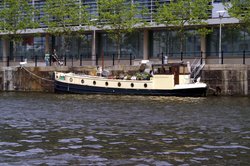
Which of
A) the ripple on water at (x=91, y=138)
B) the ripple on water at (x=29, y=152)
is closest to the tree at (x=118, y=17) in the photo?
the ripple on water at (x=91, y=138)

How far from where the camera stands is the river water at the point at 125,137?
12.9 meters

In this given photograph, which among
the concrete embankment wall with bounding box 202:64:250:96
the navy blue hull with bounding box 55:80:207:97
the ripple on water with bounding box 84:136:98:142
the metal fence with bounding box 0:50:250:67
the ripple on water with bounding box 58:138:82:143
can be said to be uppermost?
the metal fence with bounding box 0:50:250:67

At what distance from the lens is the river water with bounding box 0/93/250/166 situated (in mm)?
12945

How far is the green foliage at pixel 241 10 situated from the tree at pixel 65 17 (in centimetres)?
1486

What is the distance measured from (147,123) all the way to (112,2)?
30759mm

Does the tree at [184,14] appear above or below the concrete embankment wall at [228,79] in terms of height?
above

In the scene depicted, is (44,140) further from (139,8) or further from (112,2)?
(139,8)

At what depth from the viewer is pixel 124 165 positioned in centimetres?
1216

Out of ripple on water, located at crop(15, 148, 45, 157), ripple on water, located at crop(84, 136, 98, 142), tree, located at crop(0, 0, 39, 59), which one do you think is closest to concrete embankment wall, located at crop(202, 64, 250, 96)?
tree, located at crop(0, 0, 39, 59)

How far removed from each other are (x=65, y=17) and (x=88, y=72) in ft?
40.9

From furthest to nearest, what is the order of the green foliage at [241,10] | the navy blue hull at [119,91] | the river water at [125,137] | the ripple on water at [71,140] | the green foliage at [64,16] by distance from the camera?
the green foliage at [64,16], the green foliage at [241,10], the navy blue hull at [119,91], the ripple on water at [71,140], the river water at [125,137]

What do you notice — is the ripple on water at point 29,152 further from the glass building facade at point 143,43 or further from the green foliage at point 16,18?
the green foliage at point 16,18

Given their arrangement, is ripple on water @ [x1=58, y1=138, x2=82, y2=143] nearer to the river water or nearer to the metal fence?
the river water

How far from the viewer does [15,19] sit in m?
55.2
